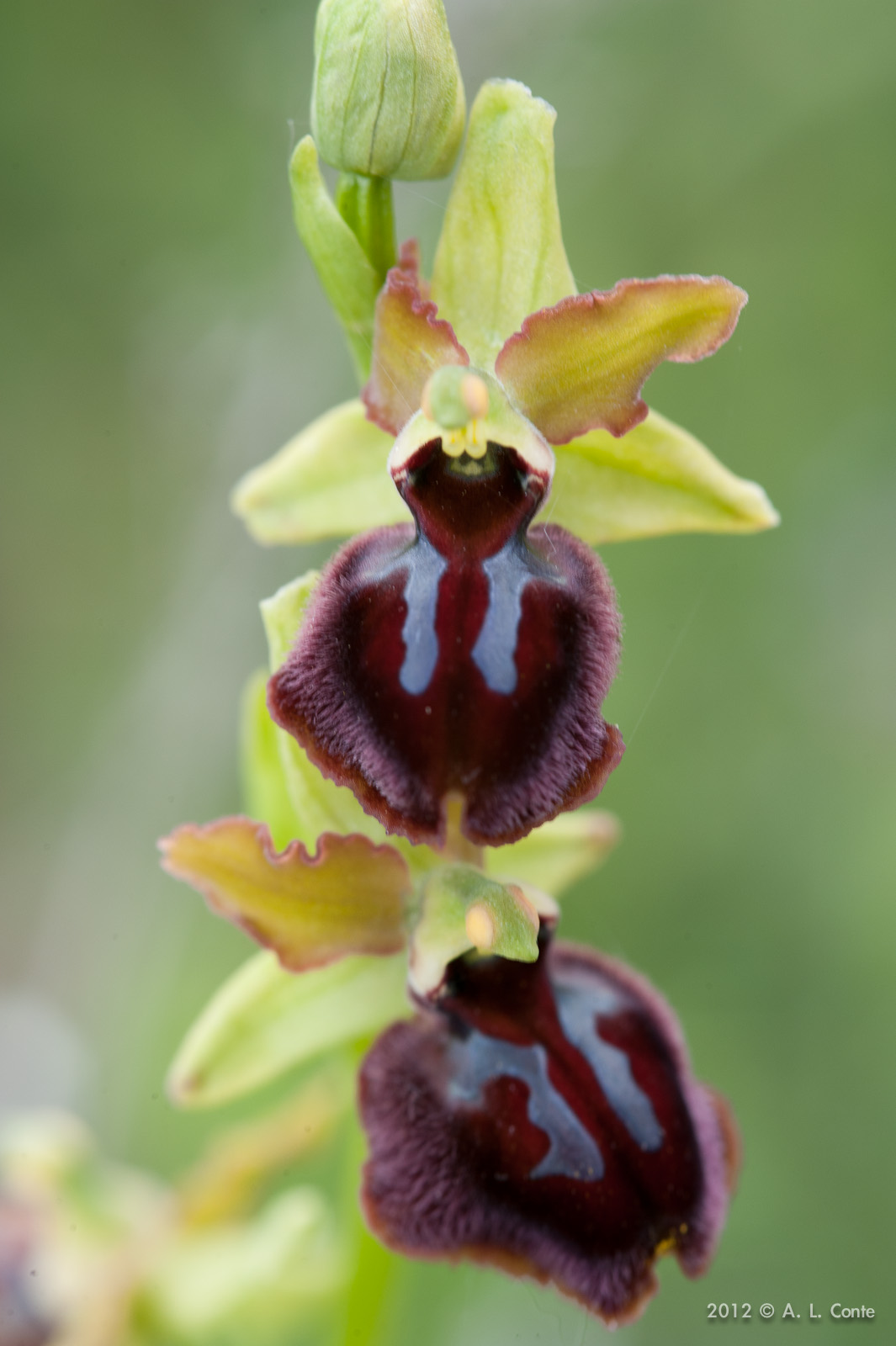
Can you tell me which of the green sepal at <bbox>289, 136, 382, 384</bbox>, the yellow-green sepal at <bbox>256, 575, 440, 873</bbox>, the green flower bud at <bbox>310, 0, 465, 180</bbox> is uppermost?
the green flower bud at <bbox>310, 0, 465, 180</bbox>

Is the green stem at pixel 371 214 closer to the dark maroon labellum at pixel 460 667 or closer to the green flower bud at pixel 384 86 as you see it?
the green flower bud at pixel 384 86

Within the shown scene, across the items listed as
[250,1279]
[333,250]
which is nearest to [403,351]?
[333,250]

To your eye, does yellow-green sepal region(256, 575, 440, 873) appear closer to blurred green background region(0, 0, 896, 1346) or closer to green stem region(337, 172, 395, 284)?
green stem region(337, 172, 395, 284)

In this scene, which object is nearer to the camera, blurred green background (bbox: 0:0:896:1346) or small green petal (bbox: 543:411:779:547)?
small green petal (bbox: 543:411:779:547)

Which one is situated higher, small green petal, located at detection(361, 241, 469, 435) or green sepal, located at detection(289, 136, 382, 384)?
green sepal, located at detection(289, 136, 382, 384)

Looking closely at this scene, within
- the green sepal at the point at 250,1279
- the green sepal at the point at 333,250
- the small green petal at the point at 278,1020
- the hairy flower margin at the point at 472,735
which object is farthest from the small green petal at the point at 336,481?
the green sepal at the point at 250,1279

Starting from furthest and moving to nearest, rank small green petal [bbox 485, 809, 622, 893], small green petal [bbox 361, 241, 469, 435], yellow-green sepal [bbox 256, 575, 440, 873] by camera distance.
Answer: small green petal [bbox 485, 809, 622, 893] < yellow-green sepal [bbox 256, 575, 440, 873] < small green petal [bbox 361, 241, 469, 435]

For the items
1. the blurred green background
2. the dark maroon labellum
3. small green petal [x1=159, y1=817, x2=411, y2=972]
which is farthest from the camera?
the blurred green background

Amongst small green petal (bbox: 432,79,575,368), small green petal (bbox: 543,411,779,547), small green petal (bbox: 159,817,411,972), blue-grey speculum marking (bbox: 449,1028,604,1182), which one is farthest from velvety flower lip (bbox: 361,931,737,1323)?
small green petal (bbox: 432,79,575,368)
